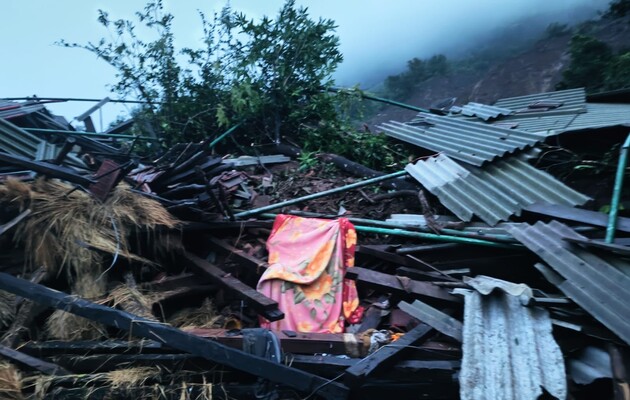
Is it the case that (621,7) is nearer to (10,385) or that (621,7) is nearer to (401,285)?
(401,285)

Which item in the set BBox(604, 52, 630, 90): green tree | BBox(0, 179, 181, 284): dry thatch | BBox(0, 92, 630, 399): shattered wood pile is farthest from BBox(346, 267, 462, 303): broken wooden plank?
BBox(604, 52, 630, 90): green tree

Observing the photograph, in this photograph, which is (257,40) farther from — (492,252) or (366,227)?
(492,252)

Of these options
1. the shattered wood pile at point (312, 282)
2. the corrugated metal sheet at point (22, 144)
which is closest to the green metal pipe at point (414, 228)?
the shattered wood pile at point (312, 282)

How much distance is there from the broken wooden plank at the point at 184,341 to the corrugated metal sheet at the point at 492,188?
7.61 ft

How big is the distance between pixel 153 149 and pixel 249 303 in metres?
5.41

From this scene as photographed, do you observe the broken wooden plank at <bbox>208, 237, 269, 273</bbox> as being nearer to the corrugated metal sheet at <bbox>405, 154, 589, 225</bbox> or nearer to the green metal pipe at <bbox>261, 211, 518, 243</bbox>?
the green metal pipe at <bbox>261, 211, 518, 243</bbox>

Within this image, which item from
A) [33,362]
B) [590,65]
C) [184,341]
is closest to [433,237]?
[184,341]

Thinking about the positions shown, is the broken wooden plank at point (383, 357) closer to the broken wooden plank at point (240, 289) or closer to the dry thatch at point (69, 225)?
the broken wooden plank at point (240, 289)

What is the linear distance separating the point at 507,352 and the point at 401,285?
3.31 feet

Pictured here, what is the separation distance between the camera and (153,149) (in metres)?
8.38

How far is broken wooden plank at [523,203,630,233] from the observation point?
147 inches

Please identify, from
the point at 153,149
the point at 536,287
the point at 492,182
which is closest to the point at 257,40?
the point at 153,149

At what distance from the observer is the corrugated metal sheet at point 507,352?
277 centimetres

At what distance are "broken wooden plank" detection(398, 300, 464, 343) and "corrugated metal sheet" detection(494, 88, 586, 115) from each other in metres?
4.49
